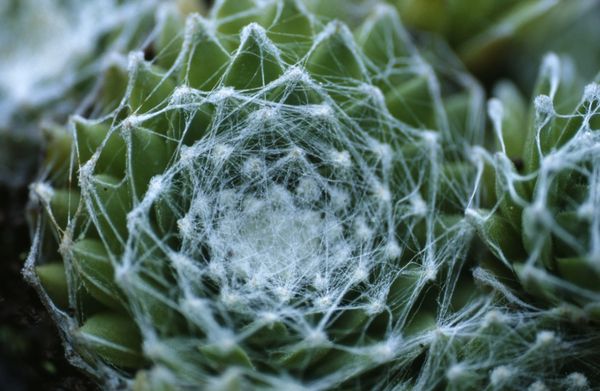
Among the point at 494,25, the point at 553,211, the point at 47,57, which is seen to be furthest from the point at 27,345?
the point at 494,25

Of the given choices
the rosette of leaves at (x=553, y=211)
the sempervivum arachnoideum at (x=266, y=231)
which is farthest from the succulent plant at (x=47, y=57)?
the rosette of leaves at (x=553, y=211)

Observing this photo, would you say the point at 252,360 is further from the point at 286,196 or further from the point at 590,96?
the point at 590,96

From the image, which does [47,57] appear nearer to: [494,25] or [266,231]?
[266,231]

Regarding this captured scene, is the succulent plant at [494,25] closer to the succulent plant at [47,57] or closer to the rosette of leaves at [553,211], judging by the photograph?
the rosette of leaves at [553,211]

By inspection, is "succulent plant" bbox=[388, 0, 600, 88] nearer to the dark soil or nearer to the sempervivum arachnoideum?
the sempervivum arachnoideum

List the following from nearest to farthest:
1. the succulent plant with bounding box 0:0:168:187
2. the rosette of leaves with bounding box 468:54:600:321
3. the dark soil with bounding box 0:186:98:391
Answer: the rosette of leaves with bounding box 468:54:600:321 → the dark soil with bounding box 0:186:98:391 → the succulent plant with bounding box 0:0:168:187

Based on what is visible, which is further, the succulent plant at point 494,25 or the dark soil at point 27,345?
the succulent plant at point 494,25

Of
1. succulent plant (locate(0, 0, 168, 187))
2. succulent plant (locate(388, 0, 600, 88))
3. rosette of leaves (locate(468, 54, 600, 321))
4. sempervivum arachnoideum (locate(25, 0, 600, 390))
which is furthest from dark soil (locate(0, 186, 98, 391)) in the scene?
succulent plant (locate(388, 0, 600, 88))
